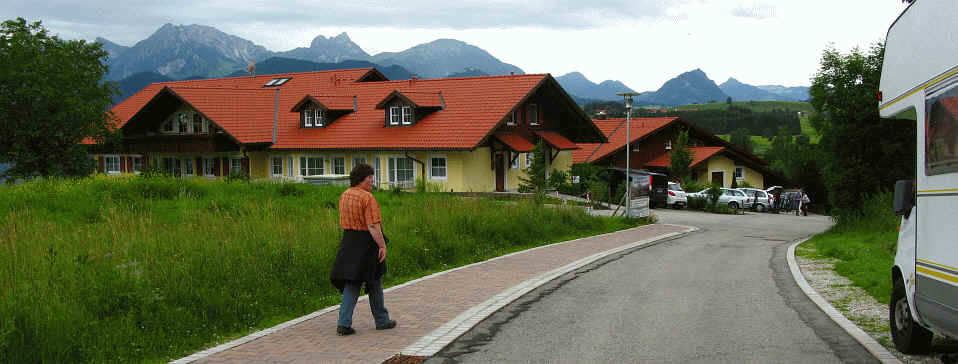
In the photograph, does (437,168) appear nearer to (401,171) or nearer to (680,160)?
(401,171)

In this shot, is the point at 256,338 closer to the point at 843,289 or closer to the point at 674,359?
the point at 674,359

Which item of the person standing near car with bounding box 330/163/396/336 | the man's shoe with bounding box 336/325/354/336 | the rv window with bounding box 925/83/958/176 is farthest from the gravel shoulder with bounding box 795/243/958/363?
the man's shoe with bounding box 336/325/354/336

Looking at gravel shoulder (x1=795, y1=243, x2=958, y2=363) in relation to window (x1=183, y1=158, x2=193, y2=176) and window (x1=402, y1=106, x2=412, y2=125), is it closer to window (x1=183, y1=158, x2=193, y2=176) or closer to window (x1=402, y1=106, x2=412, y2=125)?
window (x1=402, y1=106, x2=412, y2=125)

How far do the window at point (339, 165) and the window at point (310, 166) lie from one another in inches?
35.0

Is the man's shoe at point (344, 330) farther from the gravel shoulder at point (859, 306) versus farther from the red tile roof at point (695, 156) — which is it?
the red tile roof at point (695, 156)

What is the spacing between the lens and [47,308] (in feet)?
22.9

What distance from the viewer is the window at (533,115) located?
40.0 m

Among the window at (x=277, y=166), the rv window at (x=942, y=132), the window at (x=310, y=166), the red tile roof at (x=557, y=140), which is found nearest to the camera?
the rv window at (x=942, y=132)

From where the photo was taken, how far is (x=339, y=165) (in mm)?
40281

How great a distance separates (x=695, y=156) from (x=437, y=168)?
24463mm

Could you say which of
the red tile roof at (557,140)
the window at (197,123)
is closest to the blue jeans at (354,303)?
the red tile roof at (557,140)

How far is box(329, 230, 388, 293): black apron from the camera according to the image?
7.71 m

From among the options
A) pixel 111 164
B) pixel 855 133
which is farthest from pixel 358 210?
pixel 111 164

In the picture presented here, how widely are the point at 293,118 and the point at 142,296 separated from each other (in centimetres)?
3634
